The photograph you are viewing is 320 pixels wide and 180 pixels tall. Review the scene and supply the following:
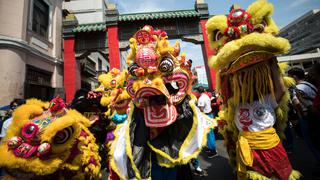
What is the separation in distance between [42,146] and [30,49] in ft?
23.4

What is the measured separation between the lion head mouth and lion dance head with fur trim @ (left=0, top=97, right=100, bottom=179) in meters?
0.57

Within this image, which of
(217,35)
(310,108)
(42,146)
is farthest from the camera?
(310,108)

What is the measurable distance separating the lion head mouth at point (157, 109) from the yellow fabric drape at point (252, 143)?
673 millimetres

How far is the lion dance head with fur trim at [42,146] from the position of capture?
1.08 meters

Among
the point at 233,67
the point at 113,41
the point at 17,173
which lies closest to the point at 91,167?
the point at 17,173

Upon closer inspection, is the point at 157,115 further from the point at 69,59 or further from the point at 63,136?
the point at 69,59

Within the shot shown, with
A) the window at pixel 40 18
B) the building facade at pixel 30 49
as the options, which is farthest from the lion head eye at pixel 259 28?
the window at pixel 40 18

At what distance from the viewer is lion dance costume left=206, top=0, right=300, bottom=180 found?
4.13 feet

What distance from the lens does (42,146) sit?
1083 mm

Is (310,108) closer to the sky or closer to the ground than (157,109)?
closer to the ground

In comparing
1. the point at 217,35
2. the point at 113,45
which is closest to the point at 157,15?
the point at 113,45

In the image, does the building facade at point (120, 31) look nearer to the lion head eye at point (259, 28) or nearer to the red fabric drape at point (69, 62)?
the red fabric drape at point (69, 62)

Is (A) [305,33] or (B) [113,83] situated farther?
(A) [305,33]

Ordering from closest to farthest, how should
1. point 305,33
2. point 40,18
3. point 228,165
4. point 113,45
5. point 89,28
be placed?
point 228,165 < point 40,18 < point 113,45 < point 89,28 < point 305,33
